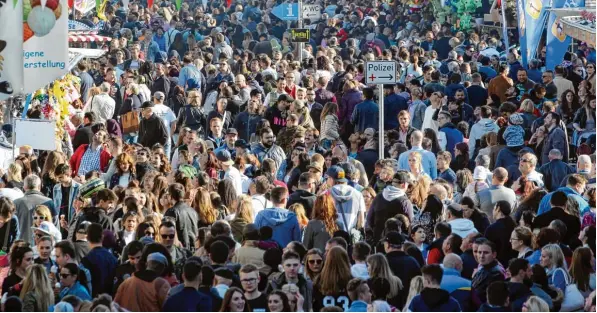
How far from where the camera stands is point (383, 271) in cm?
1066

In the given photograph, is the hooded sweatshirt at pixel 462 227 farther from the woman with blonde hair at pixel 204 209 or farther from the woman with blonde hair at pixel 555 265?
Result: the woman with blonde hair at pixel 204 209

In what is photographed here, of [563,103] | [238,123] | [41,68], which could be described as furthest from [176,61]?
[41,68]

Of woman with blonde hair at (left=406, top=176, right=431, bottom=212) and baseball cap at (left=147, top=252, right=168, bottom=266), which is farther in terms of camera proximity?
woman with blonde hair at (left=406, top=176, right=431, bottom=212)

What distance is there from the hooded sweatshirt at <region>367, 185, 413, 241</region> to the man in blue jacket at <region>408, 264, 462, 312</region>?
118 inches

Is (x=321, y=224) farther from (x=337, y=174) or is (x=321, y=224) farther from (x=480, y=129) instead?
(x=480, y=129)

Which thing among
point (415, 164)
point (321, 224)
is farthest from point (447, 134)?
point (321, 224)

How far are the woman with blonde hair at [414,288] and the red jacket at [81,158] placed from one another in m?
6.62

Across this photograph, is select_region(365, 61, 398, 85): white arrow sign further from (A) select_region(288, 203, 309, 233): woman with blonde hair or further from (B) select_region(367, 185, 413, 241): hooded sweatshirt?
(A) select_region(288, 203, 309, 233): woman with blonde hair

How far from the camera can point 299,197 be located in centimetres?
1380

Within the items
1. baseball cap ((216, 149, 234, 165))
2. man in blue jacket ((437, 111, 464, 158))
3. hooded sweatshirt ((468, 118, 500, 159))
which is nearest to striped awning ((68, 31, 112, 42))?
man in blue jacket ((437, 111, 464, 158))

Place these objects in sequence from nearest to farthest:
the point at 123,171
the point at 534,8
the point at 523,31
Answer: the point at 123,171, the point at 534,8, the point at 523,31

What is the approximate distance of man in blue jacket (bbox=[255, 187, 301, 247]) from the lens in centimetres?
1270

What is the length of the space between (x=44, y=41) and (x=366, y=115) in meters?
5.78

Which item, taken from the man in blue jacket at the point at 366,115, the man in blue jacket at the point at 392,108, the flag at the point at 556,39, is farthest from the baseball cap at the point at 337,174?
the flag at the point at 556,39
